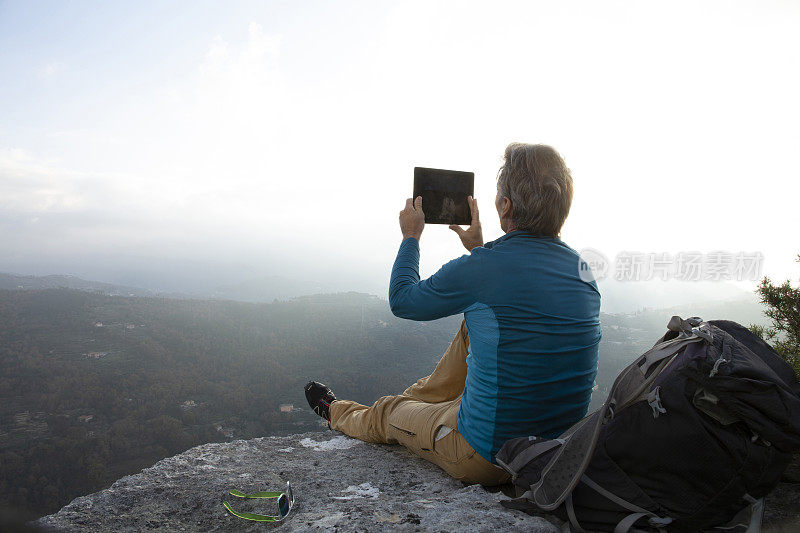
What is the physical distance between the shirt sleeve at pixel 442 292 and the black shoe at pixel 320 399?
2.77 m

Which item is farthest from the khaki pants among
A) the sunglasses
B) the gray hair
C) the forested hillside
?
the forested hillside

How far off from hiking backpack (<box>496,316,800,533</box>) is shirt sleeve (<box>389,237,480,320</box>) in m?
1.04

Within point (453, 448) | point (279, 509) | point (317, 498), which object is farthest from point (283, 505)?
point (453, 448)

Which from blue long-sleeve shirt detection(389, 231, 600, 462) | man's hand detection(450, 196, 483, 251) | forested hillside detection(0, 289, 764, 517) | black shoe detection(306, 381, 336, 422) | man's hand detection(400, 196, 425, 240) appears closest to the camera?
blue long-sleeve shirt detection(389, 231, 600, 462)

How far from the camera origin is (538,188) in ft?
9.07

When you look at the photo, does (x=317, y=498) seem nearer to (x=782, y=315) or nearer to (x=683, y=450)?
(x=683, y=450)

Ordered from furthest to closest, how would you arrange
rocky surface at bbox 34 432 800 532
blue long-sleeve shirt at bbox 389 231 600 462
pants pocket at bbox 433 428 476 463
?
1. pants pocket at bbox 433 428 476 463
2. blue long-sleeve shirt at bbox 389 231 600 462
3. rocky surface at bbox 34 432 800 532

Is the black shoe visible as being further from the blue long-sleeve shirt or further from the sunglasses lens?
the blue long-sleeve shirt

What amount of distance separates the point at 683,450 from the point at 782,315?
13.6ft

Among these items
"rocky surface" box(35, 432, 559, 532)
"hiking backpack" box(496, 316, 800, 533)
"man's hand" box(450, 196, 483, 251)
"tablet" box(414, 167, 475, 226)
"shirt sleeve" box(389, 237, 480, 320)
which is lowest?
"rocky surface" box(35, 432, 559, 532)

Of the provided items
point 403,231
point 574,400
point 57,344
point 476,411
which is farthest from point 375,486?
point 57,344

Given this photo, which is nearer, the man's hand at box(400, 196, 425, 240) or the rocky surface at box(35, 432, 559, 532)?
the rocky surface at box(35, 432, 559, 532)

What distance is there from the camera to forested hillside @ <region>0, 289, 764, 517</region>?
4728cm

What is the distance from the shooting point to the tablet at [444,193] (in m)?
3.53
